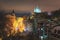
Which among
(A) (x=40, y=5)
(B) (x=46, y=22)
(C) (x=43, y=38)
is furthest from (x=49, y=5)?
(C) (x=43, y=38)

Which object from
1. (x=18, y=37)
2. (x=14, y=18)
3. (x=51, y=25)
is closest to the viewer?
(x=51, y=25)

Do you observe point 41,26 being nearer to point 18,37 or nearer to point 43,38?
point 43,38

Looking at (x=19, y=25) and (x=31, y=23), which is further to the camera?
(x=19, y=25)

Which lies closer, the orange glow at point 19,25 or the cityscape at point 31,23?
the cityscape at point 31,23

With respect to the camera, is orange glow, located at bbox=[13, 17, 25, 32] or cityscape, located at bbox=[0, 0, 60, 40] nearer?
cityscape, located at bbox=[0, 0, 60, 40]

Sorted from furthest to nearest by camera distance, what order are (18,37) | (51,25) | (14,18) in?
(14,18) → (18,37) → (51,25)
